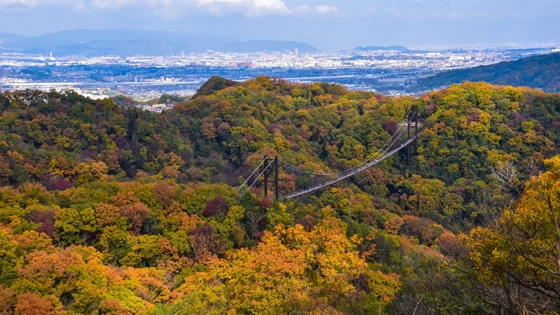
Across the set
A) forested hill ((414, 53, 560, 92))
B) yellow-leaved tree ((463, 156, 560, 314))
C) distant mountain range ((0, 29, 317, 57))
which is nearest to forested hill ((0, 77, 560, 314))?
yellow-leaved tree ((463, 156, 560, 314))

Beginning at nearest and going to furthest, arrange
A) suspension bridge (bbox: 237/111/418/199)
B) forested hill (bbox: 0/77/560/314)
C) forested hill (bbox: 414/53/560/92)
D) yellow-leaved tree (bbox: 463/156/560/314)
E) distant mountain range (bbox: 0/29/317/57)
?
1. yellow-leaved tree (bbox: 463/156/560/314)
2. forested hill (bbox: 0/77/560/314)
3. suspension bridge (bbox: 237/111/418/199)
4. forested hill (bbox: 414/53/560/92)
5. distant mountain range (bbox: 0/29/317/57)

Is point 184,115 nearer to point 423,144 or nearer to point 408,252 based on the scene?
point 423,144

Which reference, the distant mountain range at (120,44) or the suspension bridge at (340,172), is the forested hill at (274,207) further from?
the distant mountain range at (120,44)

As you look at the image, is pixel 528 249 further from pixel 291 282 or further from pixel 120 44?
pixel 120 44

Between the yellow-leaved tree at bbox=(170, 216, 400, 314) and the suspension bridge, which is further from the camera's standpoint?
the suspension bridge

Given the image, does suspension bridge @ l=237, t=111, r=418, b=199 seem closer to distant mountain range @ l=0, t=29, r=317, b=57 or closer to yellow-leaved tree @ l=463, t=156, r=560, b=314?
yellow-leaved tree @ l=463, t=156, r=560, b=314

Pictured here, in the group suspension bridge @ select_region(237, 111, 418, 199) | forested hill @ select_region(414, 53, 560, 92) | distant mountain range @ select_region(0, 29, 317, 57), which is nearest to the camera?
suspension bridge @ select_region(237, 111, 418, 199)

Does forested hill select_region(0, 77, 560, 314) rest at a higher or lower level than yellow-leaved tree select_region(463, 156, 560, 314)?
lower

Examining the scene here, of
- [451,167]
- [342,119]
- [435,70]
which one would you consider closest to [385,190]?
[451,167]
